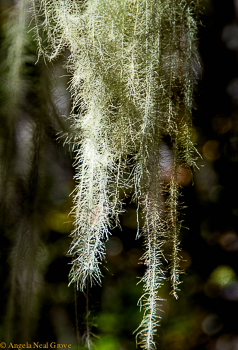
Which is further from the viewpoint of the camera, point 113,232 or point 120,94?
point 113,232

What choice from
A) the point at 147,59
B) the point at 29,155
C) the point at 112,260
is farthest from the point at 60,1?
the point at 112,260

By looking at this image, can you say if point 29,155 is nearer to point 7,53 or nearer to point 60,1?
point 7,53

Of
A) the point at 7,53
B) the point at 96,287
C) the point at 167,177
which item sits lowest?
the point at 96,287

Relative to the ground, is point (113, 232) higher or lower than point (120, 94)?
lower
